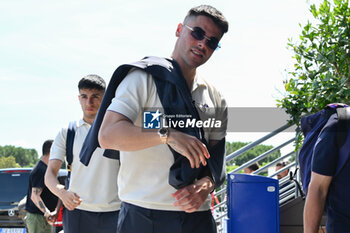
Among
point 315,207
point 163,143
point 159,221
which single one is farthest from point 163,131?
point 315,207

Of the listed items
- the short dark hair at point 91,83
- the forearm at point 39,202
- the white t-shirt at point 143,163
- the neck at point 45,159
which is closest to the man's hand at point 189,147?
the white t-shirt at point 143,163

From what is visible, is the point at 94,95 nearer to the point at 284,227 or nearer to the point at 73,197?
the point at 73,197

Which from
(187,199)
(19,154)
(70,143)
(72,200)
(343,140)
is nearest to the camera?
(187,199)

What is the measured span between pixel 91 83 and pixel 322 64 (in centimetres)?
303

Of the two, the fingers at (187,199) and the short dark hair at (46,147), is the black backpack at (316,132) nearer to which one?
the fingers at (187,199)

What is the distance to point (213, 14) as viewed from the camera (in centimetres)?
291

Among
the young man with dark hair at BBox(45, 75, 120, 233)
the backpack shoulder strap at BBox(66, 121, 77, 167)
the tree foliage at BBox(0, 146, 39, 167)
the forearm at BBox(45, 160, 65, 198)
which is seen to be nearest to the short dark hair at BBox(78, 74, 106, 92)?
the young man with dark hair at BBox(45, 75, 120, 233)

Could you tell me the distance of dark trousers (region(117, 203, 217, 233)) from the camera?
2684mm

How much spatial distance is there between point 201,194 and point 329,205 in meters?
0.84

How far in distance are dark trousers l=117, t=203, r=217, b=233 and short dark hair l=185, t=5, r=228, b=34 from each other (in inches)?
44.4

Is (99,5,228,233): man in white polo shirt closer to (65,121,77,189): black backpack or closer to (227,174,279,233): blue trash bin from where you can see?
(65,121,77,189): black backpack

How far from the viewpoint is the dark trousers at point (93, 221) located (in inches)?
175

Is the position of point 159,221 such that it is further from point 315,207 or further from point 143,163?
point 315,207

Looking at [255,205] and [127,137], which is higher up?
[127,137]
